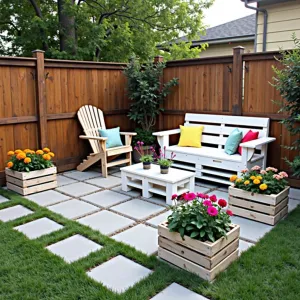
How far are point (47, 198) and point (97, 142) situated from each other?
1.49 m

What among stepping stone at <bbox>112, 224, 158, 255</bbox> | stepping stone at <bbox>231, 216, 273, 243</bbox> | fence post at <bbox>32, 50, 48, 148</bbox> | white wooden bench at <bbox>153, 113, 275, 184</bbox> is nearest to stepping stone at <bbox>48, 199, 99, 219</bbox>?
stepping stone at <bbox>112, 224, 158, 255</bbox>

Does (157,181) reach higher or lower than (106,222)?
higher

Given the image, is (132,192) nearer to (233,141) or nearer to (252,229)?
(233,141)

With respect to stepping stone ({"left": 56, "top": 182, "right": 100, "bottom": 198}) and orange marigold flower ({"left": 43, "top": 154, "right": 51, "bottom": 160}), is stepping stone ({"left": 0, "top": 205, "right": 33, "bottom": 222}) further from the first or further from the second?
orange marigold flower ({"left": 43, "top": 154, "right": 51, "bottom": 160})

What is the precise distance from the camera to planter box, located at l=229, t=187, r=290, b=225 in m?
3.12

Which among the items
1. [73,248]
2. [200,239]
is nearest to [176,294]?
[200,239]

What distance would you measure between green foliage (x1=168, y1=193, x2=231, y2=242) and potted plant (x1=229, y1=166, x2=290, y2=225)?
0.87 meters

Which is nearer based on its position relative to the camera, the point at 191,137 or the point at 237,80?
the point at 237,80

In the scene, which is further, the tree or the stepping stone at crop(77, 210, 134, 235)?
the tree

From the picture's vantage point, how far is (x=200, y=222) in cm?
231

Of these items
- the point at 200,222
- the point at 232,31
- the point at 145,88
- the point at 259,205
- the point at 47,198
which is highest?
the point at 232,31

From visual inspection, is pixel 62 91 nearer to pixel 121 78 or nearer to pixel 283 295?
pixel 121 78

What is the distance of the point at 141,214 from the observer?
3.45 metres

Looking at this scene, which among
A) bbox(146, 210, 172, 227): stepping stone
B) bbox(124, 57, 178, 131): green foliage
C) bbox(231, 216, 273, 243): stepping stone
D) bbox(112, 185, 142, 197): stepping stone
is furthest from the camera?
bbox(124, 57, 178, 131): green foliage
